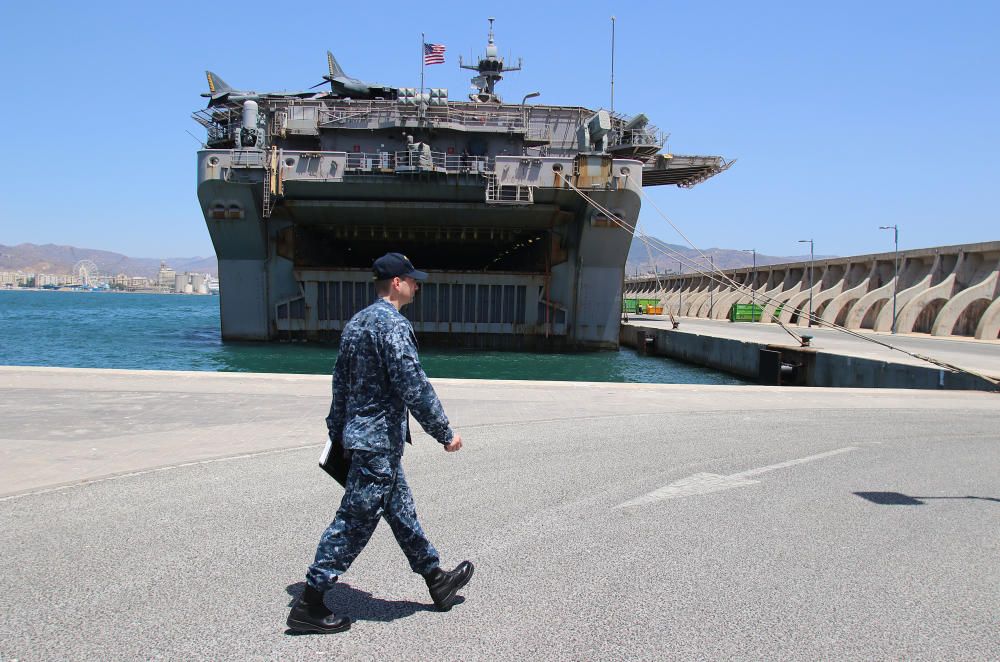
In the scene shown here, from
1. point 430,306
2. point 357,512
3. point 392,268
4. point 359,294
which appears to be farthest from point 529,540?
point 430,306

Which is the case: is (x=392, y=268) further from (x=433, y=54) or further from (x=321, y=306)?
(x=433, y=54)

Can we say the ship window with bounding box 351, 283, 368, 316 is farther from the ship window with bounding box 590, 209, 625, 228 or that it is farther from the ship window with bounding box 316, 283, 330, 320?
the ship window with bounding box 590, 209, 625, 228

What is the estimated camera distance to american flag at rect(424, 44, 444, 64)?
2861 centimetres

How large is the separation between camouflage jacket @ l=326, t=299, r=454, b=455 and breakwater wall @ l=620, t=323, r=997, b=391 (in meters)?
13.4

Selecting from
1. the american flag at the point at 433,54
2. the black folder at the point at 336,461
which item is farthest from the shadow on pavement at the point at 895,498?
the american flag at the point at 433,54

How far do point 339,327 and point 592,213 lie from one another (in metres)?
9.80

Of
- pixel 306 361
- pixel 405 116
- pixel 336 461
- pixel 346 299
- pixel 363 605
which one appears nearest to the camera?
pixel 336 461

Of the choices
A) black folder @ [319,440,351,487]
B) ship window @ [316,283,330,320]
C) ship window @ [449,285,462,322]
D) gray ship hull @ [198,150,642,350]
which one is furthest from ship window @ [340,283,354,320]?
black folder @ [319,440,351,487]

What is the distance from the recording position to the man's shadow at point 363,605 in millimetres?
3637

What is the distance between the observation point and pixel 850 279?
42.7 metres

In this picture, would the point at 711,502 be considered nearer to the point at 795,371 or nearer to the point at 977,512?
the point at 977,512

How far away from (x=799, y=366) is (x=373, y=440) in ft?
61.2

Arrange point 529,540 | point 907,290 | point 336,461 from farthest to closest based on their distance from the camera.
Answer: point 907,290
point 529,540
point 336,461

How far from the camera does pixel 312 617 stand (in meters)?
3.42
